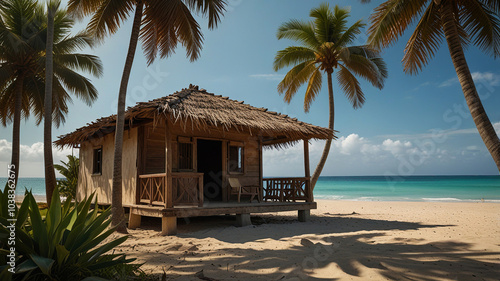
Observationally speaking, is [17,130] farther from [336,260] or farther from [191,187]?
[336,260]

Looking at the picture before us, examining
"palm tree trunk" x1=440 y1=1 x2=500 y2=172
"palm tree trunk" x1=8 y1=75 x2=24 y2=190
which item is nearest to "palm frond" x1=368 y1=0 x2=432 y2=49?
"palm tree trunk" x1=440 y1=1 x2=500 y2=172

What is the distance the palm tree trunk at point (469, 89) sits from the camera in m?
6.24

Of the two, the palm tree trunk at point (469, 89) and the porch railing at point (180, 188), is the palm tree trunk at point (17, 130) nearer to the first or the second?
the porch railing at point (180, 188)

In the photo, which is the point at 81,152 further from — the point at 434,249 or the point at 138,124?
the point at 434,249

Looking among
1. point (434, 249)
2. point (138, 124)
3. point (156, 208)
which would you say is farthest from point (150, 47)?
point (434, 249)

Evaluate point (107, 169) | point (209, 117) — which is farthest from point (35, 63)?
point (209, 117)

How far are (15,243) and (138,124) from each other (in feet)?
22.1

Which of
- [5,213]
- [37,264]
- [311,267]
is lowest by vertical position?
[311,267]

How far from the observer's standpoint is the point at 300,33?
15.2m

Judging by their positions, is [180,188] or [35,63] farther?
[35,63]

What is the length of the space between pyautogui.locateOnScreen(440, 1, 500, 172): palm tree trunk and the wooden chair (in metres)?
5.98

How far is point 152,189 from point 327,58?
9.73 meters

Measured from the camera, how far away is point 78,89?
15922 millimetres

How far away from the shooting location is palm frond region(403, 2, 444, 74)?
27.7 ft
